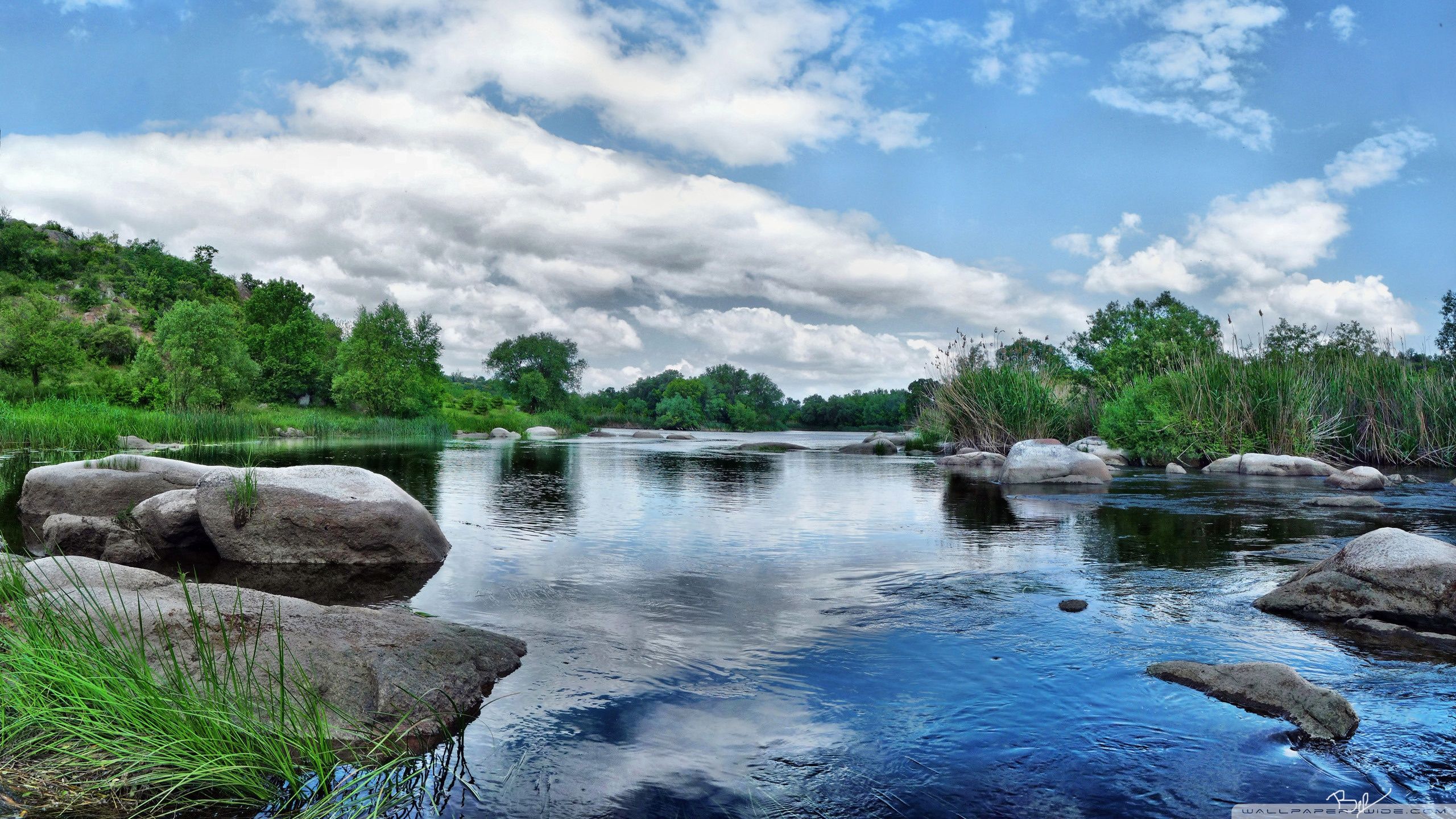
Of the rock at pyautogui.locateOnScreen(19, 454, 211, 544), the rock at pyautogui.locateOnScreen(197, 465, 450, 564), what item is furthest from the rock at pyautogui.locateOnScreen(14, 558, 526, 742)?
the rock at pyautogui.locateOnScreen(19, 454, 211, 544)

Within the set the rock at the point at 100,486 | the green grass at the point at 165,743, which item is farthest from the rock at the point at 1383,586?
the rock at the point at 100,486

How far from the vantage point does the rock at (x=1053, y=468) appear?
21.0 metres

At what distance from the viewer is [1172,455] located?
2616 cm

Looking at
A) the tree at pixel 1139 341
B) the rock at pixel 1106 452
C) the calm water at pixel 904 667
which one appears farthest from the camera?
the tree at pixel 1139 341

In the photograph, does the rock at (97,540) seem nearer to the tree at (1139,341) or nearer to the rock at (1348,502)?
the rock at (1348,502)

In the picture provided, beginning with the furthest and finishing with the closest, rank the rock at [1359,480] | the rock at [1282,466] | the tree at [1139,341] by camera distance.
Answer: the tree at [1139,341] < the rock at [1282,466] < the rock at [1359,480]

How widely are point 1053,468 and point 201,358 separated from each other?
54787 mm

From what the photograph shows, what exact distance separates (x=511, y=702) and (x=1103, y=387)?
146ft

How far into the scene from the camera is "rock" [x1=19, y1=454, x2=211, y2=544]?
39.9 feet

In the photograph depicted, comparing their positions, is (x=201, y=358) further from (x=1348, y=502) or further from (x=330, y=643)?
(x=1348, y=502)

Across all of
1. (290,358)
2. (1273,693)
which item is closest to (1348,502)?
(1273,693)

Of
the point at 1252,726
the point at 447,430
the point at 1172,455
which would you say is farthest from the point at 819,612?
the point at 447,430

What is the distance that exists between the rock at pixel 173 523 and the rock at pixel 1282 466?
2551 cm

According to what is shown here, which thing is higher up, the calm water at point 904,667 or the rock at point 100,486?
the rock at point 100,486
